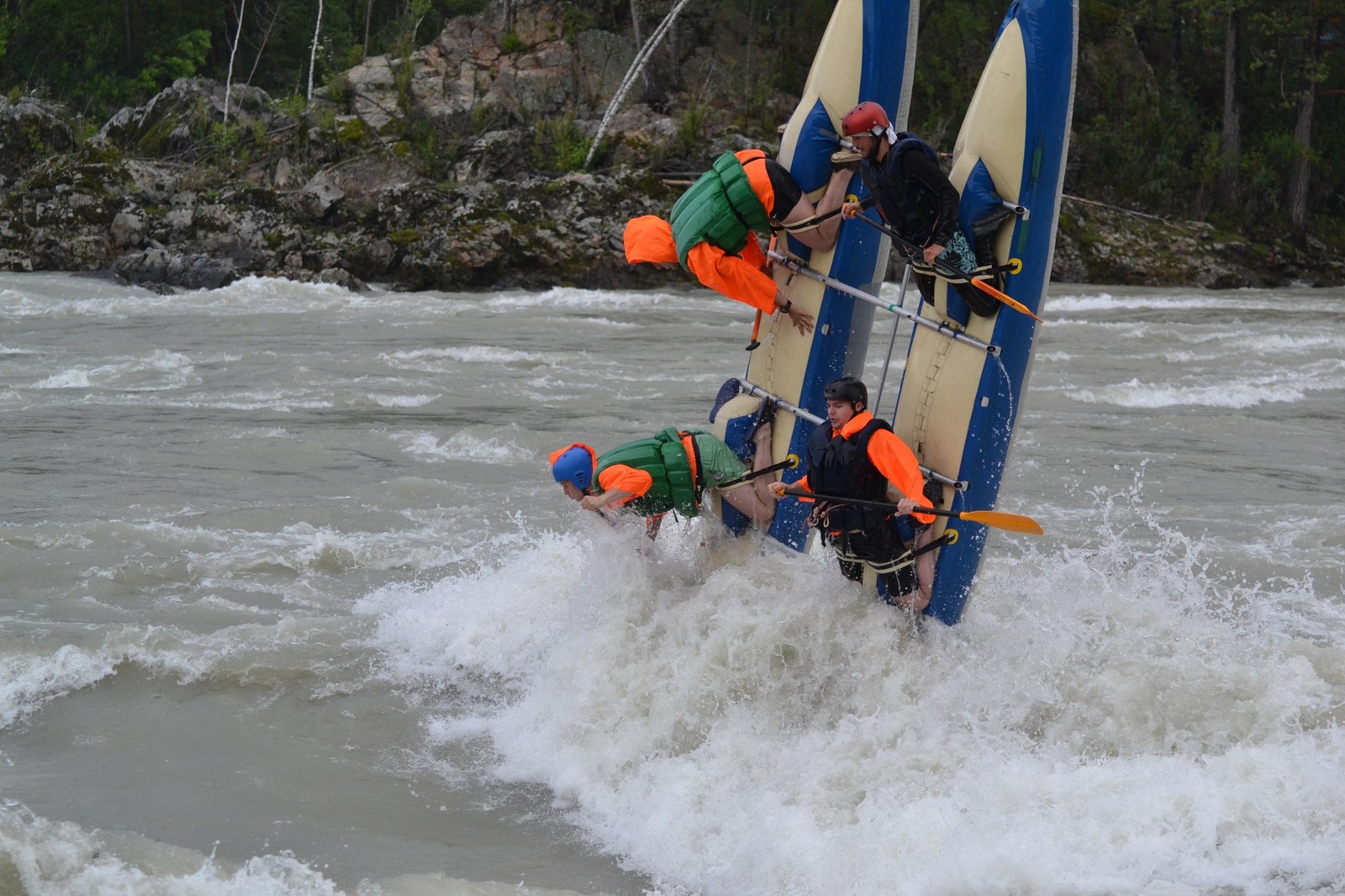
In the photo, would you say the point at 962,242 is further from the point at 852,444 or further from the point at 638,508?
the point at 638,508

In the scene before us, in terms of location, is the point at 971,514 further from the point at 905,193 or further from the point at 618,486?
the point at 618,486

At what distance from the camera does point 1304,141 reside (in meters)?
26.4

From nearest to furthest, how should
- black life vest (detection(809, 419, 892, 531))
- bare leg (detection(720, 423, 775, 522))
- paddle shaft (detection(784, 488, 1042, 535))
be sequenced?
paddle shaft (detection(784, 488, 1042, 535))
black life vest (detection(809, 419, 892, 531))
bare leg (detection(720, 423, 775, 522))

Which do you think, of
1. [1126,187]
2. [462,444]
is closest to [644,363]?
[462,444]

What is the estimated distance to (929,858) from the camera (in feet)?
14.3

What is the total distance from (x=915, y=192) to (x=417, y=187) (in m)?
17.7

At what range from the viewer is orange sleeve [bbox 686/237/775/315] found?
227 inches

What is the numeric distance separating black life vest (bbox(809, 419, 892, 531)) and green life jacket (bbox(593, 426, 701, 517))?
2.49 feet

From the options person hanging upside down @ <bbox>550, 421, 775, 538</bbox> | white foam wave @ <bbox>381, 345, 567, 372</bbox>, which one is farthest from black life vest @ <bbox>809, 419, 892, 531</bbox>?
white foam wave @ <bbox>381, 345, 567, 372</bbox>

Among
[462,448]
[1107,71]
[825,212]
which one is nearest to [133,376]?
[462,448]

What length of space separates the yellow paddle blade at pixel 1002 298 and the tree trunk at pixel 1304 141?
24108mm

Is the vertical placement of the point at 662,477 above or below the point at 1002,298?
below

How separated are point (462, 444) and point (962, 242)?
5.69 m

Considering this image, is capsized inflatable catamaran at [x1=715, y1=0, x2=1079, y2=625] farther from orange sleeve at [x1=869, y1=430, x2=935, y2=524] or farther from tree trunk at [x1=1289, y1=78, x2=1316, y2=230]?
tree trunk at [x1=1289, y1=78, x2=1316, y2=230]
